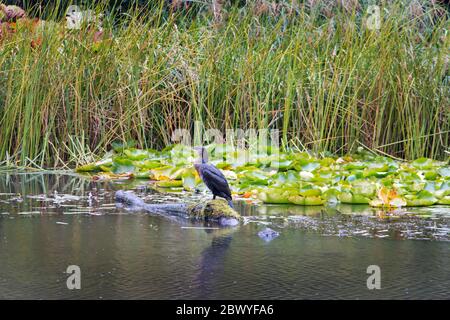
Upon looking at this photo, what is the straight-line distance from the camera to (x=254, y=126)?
28.6 ft

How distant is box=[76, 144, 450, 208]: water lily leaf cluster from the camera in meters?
6.30

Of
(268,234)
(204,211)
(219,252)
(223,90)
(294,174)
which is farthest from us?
(223,90)

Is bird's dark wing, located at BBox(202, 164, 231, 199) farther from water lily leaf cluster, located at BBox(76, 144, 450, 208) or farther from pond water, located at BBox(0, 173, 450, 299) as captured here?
water lily leaf cluster, located at BBox(76, 144, 450, 208)

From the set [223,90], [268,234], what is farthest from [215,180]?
[223,90]

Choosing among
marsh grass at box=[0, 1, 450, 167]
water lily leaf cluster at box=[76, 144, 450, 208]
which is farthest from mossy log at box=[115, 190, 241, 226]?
marsh grass at box=[0, 1, 450, 167]

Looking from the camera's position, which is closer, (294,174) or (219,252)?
(219,252)

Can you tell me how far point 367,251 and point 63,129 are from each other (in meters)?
4.67

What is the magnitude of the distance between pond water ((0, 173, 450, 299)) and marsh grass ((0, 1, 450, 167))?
2139mm

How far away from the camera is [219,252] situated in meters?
4.62

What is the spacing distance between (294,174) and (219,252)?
2.38 metres

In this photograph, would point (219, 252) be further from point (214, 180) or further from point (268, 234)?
point (214, 180)

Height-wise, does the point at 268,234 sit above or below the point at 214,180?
below
